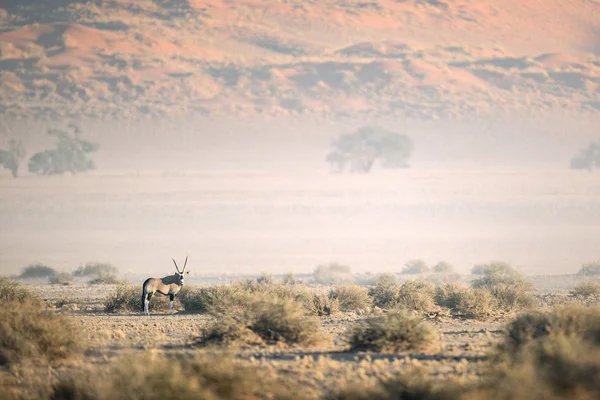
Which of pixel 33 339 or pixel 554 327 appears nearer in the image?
pixel 554 327

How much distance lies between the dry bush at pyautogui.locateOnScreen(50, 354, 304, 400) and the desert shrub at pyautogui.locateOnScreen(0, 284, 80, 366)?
2726mm

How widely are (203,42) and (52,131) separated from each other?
71.8 metres

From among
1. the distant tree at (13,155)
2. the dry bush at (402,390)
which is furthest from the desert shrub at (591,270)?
the distant tree at (13,155)

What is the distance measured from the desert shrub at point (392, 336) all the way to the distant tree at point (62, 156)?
116m

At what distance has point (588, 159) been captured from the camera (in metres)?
143

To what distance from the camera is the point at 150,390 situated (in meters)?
11.3

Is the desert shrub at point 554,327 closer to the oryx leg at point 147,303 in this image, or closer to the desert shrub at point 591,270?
the oryx leg at point 147,303

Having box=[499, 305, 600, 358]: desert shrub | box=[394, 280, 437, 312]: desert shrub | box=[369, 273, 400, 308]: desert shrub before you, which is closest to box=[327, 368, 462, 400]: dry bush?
box=[499, 305, 600, 358]: desert shrub

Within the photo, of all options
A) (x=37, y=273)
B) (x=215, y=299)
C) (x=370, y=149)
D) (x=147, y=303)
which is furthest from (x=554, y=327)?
(x=370, y=149)

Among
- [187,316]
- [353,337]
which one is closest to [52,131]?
[187,316]

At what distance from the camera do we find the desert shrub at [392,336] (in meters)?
16.7

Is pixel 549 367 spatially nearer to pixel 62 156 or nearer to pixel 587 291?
pixel 587 291

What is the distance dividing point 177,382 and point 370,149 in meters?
134

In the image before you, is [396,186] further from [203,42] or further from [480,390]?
[480,390]
